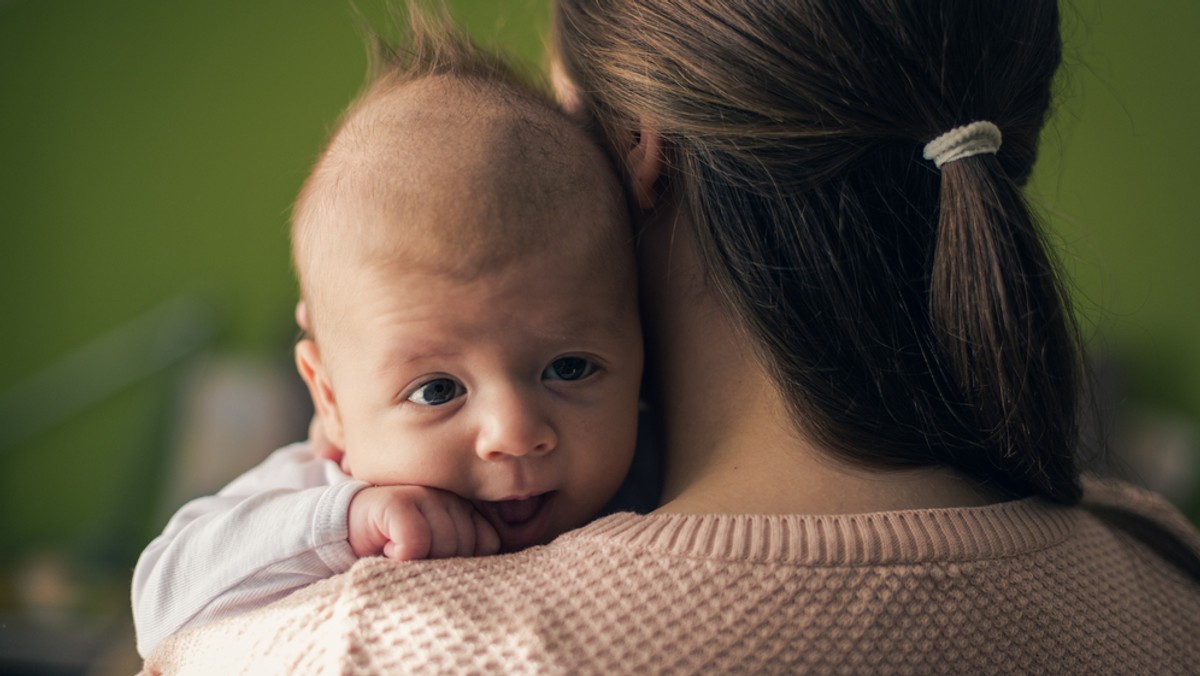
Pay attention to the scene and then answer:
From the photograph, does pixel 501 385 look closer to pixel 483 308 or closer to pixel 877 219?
pixel 483 308

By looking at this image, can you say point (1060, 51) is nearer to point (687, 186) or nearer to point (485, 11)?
point (687, 186)

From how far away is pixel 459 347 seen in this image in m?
0.93

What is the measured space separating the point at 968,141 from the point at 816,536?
13.4 inches

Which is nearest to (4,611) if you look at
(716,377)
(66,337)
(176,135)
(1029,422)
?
(66,337)

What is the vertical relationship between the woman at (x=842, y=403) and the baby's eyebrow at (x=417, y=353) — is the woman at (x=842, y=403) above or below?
below

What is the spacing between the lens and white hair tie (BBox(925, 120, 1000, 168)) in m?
0.86

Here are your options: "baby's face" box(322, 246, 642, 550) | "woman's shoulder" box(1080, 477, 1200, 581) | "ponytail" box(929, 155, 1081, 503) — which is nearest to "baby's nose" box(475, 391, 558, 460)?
"baby's face" box(322, 246, 642, 550)

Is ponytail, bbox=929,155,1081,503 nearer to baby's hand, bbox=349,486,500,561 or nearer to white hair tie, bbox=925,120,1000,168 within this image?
white hair tie, bbox=925,120,1000,168

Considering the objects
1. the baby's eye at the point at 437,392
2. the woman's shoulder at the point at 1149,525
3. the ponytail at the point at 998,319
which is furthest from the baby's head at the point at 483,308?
the woman's shoulder at the point at 1149,525

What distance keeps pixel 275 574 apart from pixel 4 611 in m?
2.86

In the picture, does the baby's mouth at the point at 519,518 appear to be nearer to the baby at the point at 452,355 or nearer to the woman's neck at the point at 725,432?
the baby at the point at 452,355

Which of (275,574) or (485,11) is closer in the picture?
(275,574)

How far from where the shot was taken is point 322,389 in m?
1.11

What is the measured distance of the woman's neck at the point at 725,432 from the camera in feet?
2.72
